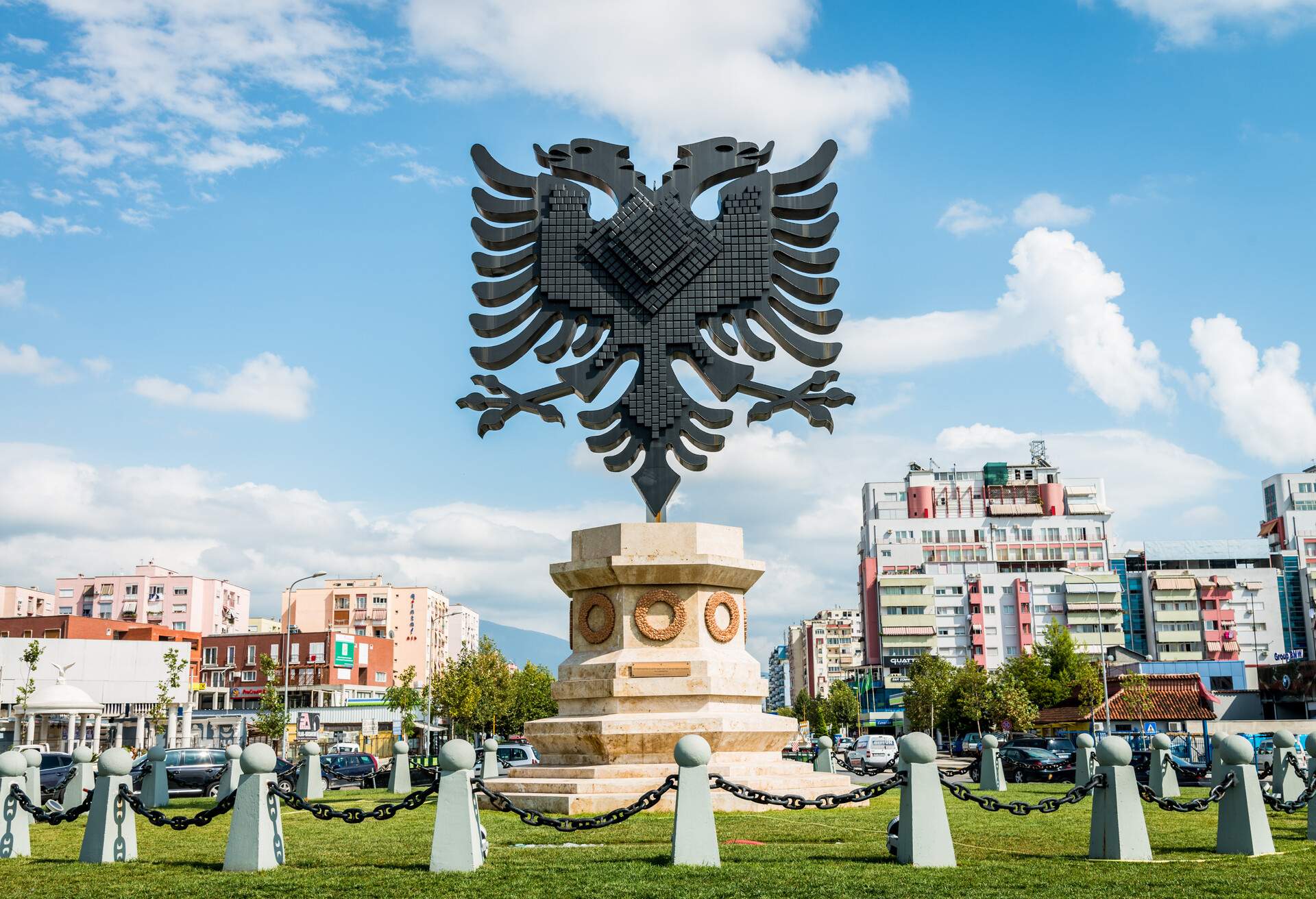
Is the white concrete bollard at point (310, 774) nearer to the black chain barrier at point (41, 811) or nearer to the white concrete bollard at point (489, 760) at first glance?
the white concrete bollard at point (489, 760)

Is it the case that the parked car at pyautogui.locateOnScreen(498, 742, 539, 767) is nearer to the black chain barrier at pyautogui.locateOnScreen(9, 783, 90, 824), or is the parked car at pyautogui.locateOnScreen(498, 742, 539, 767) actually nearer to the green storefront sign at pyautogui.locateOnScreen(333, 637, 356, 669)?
the black chain barrier at pyautogui.locateOnScreen(9, 783, 90, 824)

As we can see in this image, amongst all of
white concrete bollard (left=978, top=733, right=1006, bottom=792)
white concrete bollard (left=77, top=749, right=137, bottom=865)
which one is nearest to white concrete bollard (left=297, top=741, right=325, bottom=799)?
white concrete bollard (left=77, top=749, right=137, bottom=865)

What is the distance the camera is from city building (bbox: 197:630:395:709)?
93750mm

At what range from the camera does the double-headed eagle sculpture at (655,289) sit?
19031mm

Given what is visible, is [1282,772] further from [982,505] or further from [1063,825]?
[982,505]

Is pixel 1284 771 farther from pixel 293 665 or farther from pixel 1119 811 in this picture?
pixel 293 665

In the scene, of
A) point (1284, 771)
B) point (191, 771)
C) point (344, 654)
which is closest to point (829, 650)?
point (344, 654)

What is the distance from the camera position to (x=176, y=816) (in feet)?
34.7

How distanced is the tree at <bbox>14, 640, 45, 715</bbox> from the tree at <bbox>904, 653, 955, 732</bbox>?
169 feet

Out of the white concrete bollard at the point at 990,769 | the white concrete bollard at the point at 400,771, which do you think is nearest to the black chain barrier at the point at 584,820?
the white concrete bollard at the point at 400,771

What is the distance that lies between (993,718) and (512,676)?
30.2 m

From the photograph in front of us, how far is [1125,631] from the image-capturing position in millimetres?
99875

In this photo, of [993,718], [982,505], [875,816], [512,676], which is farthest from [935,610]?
[875,816]

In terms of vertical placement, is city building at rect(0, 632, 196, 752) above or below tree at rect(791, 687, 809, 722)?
above
